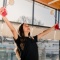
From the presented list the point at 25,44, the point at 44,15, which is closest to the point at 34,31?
the point at 44,15

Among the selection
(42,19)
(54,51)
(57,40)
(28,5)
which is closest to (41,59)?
(54,51)

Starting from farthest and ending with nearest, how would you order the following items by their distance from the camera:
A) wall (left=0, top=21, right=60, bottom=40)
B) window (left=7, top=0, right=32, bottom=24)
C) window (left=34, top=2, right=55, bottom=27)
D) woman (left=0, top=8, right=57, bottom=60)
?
1. window (left=34, top=2, right=55, bottom=27)
2. window (left=7, top=0, right=32, bottom=24)
3. wall (left=0, top=21, right=60, bottom=40)
4. woman (left=0, top=8, right=57, bottom=60)

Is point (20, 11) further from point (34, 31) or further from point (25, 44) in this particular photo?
point (25, 44)

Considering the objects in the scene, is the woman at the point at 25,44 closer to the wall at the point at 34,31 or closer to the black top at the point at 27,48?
the black top at the point at 27,48

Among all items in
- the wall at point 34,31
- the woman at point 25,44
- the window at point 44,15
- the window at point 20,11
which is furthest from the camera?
the window at point 44,15

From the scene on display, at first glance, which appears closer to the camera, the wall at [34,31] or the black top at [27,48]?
the black top at [27,48]

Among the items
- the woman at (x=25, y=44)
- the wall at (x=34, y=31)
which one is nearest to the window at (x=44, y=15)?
the wall at (x=34, y=31)

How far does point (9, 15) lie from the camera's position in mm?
2557

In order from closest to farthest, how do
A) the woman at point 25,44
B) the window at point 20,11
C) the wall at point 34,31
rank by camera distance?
the woman at point 25,44
the wall at point 34,31
the window at point 20,11

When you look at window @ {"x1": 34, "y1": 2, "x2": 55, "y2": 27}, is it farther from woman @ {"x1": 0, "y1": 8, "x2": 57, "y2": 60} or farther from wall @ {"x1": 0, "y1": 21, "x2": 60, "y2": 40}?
woman @ {"x1": 0, "y1": 8, "x2": 57, "y2": 60}

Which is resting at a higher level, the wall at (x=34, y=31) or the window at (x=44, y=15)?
the window at (x=44, y=15)

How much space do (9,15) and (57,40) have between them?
4.11ft

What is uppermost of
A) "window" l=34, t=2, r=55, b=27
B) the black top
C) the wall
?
"window" l=34, t=2, r=55, b=27

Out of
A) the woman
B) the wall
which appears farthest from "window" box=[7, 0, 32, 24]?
the woman
